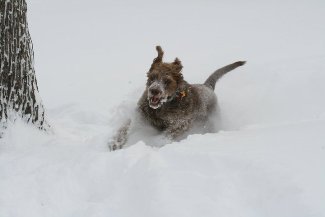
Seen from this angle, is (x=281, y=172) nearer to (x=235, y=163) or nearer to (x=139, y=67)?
(x=235, y=163)

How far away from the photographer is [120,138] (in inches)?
226

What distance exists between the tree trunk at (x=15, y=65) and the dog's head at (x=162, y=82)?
159cm

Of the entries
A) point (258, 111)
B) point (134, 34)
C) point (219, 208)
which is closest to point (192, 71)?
point (258, 111)

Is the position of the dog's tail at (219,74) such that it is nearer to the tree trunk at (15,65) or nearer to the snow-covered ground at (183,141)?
the snow-covered ground at (183,141)

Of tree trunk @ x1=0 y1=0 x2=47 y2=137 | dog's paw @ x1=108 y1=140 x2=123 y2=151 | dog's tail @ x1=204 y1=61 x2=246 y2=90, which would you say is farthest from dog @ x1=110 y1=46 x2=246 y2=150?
tree trunk @ x1=0 y1=0 x2=47 y2=137

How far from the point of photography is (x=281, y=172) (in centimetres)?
348

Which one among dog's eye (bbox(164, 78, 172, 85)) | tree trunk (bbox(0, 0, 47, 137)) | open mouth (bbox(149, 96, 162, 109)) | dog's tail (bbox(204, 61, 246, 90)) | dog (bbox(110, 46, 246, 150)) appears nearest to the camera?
tree trunk (bbox(0, 0, 47, 137))

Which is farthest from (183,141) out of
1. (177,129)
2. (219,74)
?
(219,74)

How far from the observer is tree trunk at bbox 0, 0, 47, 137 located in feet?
16.8

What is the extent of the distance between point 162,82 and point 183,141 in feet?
4.46

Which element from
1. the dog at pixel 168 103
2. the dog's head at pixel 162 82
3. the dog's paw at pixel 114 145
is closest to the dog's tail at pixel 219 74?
the dog at pixel 168 103

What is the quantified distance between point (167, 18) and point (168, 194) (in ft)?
45.1

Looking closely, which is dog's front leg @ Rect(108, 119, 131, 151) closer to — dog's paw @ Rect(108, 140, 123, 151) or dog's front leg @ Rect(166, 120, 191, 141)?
dog's paw @ Rect(108, 140, 123, 151)

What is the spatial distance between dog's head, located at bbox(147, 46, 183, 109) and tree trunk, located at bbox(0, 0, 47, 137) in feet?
5.23
